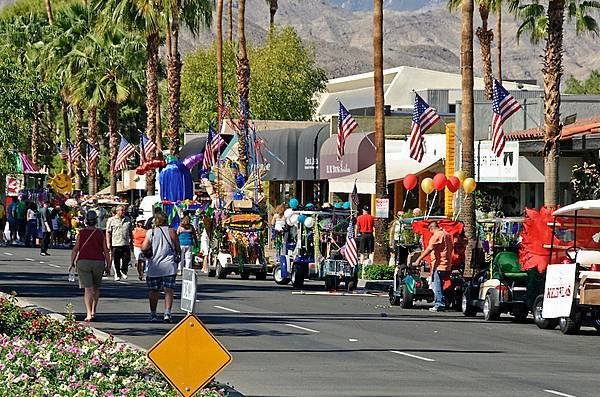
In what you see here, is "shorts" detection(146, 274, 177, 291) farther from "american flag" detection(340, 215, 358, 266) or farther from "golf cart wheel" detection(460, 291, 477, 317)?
"american flag" detection(340, 215, 358, 266)

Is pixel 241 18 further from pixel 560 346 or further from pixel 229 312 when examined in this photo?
pixel 560 346

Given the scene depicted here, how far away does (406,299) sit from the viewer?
27.4m

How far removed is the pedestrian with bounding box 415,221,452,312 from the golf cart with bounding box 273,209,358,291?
5.49 m

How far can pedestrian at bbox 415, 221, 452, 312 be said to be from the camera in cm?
2664

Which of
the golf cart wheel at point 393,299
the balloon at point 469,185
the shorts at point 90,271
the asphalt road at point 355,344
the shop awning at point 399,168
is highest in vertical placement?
the shop awning at point 399,168

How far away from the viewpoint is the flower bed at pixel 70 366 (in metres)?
12.2

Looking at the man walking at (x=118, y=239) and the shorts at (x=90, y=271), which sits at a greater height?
the man walking at (x=118, y=239)

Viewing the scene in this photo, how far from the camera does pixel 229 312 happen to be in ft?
80.7

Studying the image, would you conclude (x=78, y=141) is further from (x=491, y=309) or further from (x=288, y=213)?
(x=491, y=309)

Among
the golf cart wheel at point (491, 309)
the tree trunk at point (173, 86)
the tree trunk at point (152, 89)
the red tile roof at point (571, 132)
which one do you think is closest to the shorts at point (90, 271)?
the golf cart wheel at point (491, 309)

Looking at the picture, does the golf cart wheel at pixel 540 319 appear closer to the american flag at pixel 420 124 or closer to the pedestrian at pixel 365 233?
the american flag at pixel 420 124

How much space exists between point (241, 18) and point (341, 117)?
Result: 9150mm

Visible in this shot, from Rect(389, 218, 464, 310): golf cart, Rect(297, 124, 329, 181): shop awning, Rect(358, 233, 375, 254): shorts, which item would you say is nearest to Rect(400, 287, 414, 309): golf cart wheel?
Rect(389, 218, 464, 310): golf cart

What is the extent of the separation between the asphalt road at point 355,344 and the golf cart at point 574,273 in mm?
315
